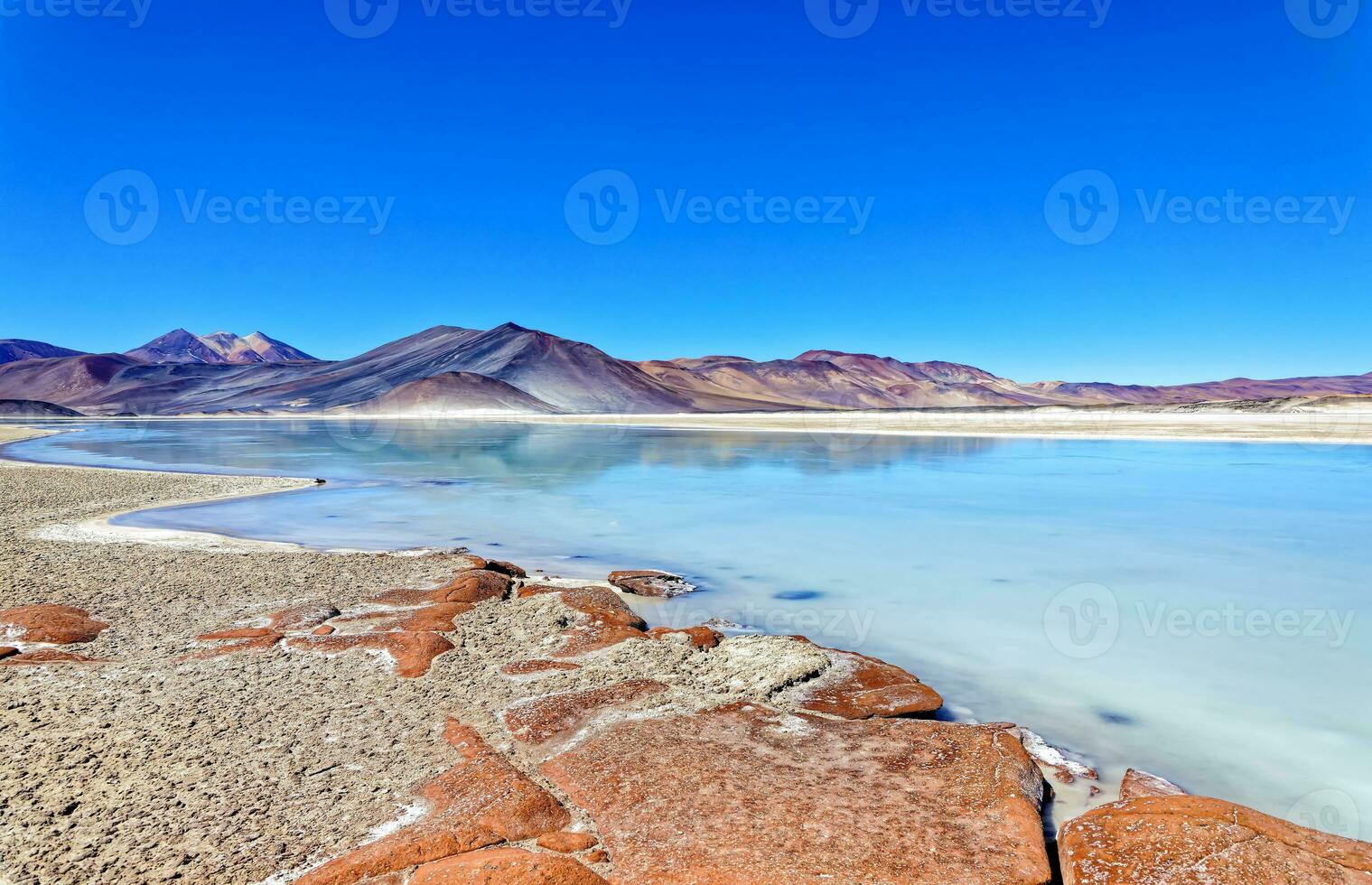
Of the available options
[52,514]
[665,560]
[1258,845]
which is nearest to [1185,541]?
[665,560]

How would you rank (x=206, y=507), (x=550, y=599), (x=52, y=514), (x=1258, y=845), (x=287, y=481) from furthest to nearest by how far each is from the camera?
(x=287, y=481)
(x=206, y=507)
(x=52, y=514)
(x=550, y=599)
(x=1258, y=845)

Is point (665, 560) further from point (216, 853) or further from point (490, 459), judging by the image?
point (490, 459)

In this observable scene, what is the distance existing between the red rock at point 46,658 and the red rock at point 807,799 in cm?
285

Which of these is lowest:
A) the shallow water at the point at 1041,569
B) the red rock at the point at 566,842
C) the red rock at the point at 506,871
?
the shallow water at the point at 1041,569

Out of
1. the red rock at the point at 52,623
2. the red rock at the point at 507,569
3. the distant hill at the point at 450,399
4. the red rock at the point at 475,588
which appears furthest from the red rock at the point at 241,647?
the distant hill at the point at 450,399

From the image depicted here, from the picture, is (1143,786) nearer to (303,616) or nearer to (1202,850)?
(1202,850)

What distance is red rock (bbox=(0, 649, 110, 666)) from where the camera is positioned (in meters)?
3.65

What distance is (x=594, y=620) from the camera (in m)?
4.58

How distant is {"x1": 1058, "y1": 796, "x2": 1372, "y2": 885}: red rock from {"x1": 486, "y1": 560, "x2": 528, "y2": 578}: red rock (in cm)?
475

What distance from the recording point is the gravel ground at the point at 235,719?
7.16 feet

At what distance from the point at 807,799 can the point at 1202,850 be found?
3.72 ft

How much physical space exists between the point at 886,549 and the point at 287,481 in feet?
38.0

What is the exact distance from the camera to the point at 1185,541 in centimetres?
789

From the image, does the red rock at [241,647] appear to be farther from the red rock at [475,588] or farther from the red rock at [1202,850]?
the red rock at [1202,850]
